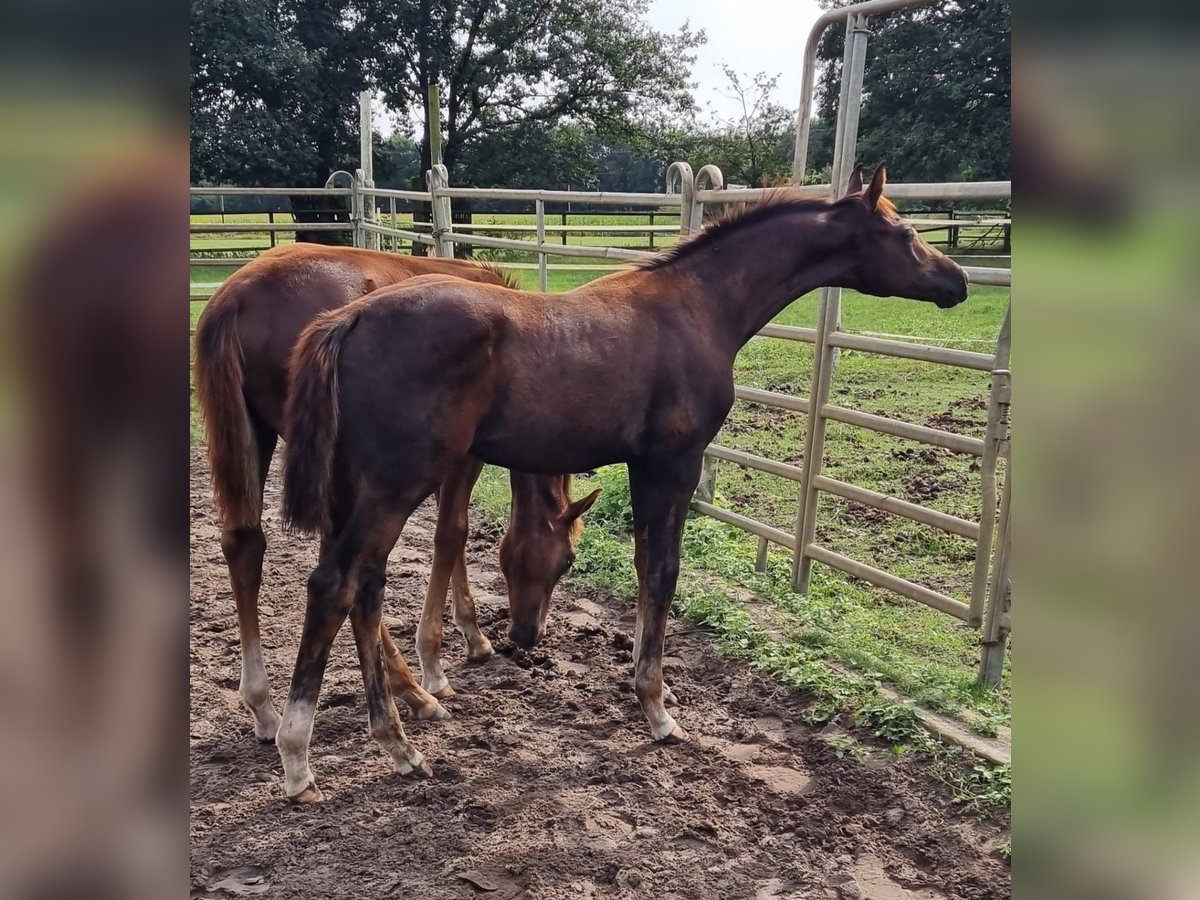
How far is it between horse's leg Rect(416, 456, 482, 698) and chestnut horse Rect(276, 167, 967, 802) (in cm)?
51

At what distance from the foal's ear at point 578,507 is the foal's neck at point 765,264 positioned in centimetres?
83

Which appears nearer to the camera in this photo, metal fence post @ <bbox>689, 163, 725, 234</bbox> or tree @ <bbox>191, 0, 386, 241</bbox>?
metal fence post @ <bbox>689, 163, 725, 234</bbox>

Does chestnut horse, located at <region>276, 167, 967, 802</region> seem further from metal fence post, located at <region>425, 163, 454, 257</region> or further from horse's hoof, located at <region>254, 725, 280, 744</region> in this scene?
metal fence post, located at <region>425, 163, 454, 257</region>

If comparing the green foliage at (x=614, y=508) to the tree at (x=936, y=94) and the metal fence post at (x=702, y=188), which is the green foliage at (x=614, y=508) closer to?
the metal fence post at (x=702, y=188)

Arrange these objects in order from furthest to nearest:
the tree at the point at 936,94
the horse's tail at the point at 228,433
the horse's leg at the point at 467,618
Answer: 1. the tree at the point at 936,94
2. the horse's leg at the point at 467,618
3. the horse's tail at the point at 228,433

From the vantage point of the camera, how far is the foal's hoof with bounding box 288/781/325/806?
116 inches

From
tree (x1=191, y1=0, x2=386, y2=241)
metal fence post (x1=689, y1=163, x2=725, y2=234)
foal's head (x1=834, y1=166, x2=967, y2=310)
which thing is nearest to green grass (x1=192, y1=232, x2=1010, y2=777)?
foal's head (x1=834, y1=166, x2=967, y2=310)

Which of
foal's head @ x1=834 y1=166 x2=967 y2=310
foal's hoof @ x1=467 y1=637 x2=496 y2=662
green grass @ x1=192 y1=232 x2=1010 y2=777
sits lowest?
foal's hoof @ x1=467 y1=637 x2=496 y2=662

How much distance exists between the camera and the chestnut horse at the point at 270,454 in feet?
11.0

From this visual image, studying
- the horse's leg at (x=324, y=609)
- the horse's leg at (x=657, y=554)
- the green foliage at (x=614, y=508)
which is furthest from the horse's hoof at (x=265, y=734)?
the green foliage at (x=614, y=508)
